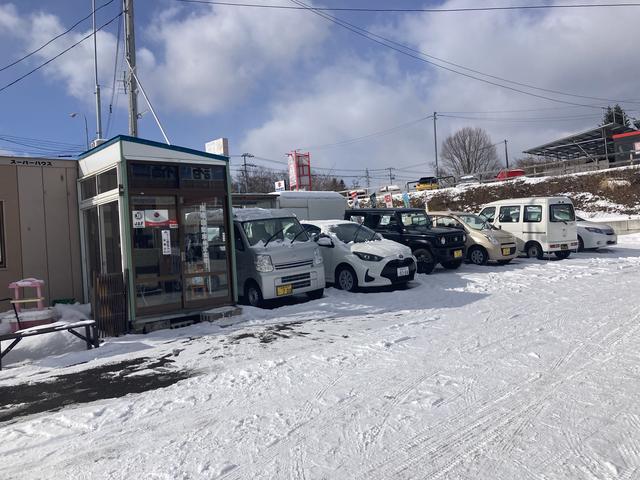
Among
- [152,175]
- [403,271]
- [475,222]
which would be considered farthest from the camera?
[475,222]

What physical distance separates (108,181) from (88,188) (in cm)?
124

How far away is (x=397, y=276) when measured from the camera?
11.8 meters

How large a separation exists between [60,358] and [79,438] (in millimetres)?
3239

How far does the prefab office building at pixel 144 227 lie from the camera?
8.58 m

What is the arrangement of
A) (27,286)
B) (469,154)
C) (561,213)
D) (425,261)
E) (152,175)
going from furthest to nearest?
(469,154) < (561,213) < (425,261) < (152,175) < (27,286)

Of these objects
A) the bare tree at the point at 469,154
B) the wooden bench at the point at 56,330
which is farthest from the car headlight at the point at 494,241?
the bare tree at the point at 469,154

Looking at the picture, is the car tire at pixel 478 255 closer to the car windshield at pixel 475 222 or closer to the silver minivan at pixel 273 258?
the car windshield at pixel 475 222

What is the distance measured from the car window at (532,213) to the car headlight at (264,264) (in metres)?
10.5

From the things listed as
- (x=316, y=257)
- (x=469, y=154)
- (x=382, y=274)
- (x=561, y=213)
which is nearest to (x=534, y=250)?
(x=561, y=213)

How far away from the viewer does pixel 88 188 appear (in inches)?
390

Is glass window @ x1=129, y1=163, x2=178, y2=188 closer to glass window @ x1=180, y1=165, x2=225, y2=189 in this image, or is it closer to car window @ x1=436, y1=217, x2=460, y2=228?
glass window @ x1=180, y1=165, x2=225, y2=189

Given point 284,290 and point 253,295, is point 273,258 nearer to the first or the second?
point 284,290

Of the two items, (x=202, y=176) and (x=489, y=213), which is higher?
(x=202, y=176)

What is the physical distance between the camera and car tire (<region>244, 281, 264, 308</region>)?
10.4 metres
